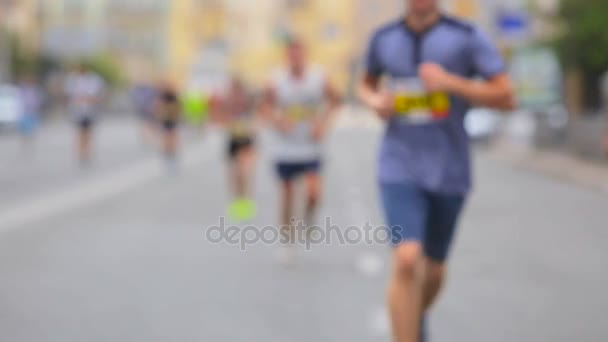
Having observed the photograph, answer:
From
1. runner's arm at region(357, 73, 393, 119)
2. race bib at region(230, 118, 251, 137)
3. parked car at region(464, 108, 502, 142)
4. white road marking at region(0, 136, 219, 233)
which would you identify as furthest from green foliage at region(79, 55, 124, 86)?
runner's arm at region(357, 73, 393, 119)

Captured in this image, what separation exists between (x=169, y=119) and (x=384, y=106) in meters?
17.5

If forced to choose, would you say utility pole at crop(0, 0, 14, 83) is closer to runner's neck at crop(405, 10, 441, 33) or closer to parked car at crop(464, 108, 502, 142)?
parked car at crop(464, 108, 502, 142)

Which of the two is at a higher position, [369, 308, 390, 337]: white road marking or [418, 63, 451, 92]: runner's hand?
[418, 63, 451, 92]: runner's hand

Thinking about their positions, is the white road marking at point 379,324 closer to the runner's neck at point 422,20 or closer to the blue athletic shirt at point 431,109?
the blue athletic shirt at point 431,109

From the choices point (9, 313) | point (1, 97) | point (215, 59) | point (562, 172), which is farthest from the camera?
point (215, 59)

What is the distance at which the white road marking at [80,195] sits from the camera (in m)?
13.3

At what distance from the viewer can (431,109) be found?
4.88 meters

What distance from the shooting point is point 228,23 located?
107m

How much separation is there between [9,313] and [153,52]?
9743 cm

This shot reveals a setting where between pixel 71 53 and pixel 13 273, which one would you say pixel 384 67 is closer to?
pixel 13 273

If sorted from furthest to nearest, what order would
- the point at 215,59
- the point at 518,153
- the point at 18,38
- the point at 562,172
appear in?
1. the point at 215,59
2. the point at 18,38
3. the point at 518,153
4. the point at 562,172

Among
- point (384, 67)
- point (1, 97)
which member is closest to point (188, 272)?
point (384, 67)

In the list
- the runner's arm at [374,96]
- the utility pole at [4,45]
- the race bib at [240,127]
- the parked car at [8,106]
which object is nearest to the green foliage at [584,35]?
the race bib at [240,127]

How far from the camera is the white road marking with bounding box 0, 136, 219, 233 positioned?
13.3m
